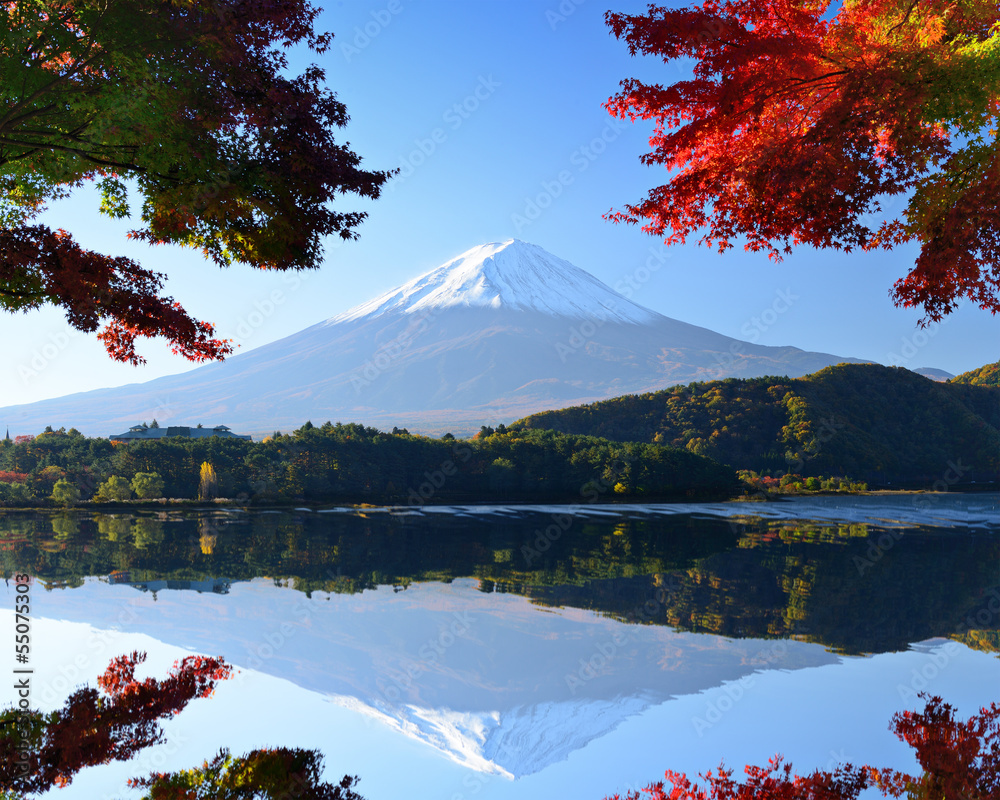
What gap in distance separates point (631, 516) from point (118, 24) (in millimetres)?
13990

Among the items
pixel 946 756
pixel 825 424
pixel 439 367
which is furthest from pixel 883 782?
pixel 439 367

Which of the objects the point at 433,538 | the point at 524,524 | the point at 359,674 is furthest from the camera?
the point at 524,524

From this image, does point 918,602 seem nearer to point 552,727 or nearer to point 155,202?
point 552,727

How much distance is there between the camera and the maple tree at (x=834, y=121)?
4.95 meters

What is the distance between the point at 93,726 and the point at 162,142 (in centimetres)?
392

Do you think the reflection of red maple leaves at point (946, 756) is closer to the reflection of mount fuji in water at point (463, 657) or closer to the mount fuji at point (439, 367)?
the reflection of mount fuji in water at point (463, 657)

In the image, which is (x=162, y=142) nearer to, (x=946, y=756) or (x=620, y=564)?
(x=946, y=756)

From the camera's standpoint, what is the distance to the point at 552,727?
13.9ft

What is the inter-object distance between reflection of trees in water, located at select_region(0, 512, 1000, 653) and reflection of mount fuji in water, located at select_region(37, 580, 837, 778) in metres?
0.63

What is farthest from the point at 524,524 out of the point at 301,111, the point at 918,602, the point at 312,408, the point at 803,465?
the point at 312,408

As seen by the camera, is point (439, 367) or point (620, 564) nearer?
point (620, 564)

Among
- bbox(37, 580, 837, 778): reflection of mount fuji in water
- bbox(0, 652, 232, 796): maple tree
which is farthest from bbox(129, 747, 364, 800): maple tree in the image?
bbox(37, 580, 837, 778): reflection of mount fuji in water

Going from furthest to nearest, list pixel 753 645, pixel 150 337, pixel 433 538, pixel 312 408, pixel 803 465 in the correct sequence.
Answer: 1. pixel 312 408
2. pixel 803 465
3. pixel 433 538
4. pixel 150 337
5. pixel 753 645

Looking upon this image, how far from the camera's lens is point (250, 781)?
3.16m
